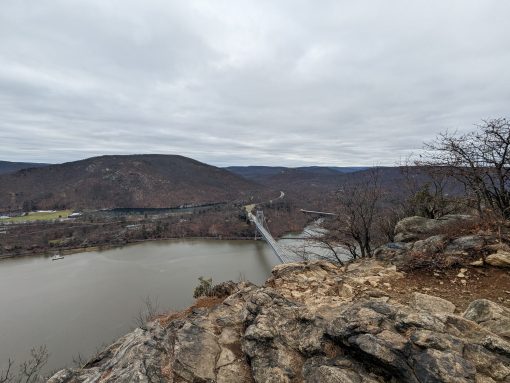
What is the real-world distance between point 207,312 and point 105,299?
20.6 meters

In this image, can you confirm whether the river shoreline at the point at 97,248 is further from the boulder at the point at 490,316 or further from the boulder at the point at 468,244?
the boulder at the point at 490,316

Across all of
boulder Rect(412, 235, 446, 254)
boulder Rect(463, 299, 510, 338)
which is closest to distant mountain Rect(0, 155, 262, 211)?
boulder Rect(412, 235, 446, 254)

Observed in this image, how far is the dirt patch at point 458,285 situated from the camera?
425 centimetres

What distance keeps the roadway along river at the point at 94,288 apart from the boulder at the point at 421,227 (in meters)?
14.6

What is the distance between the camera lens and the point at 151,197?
104125 mm

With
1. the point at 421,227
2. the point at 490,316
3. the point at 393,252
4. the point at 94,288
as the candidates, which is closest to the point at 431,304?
the point at 490,316

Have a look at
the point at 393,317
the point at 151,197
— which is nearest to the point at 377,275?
the point at 393,317

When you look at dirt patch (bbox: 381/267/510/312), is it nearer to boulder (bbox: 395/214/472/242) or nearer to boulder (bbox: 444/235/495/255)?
boulder (bbox: 444/235/495/255)

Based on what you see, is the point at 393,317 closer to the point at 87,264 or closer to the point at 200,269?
the point at 200,269

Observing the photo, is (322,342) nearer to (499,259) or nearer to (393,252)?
(499,259)

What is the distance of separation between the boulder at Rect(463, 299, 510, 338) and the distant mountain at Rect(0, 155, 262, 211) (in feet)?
333

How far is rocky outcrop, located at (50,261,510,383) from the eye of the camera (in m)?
2.92

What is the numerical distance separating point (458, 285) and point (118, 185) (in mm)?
116335

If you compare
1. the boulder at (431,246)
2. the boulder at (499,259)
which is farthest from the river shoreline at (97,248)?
the boulder at (499,259)
